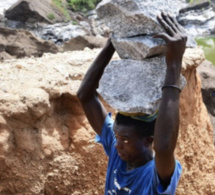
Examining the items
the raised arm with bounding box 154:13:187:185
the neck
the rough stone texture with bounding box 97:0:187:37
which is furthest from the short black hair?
the rough stone texture with bounding box 97:0:187:37

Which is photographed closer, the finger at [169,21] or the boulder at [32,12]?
the finger at [169,21]

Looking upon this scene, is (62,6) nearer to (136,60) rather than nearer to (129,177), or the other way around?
(136,60)

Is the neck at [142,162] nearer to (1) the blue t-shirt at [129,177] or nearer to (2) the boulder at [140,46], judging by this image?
(1) the blue t-shirt at [129,177]

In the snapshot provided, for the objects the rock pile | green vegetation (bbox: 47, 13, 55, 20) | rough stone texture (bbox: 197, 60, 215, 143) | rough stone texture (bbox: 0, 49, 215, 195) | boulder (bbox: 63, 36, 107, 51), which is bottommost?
green vegetation (bbox: 47, 13, 55, 20)

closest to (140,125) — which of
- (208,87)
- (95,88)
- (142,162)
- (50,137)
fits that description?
(142,162)

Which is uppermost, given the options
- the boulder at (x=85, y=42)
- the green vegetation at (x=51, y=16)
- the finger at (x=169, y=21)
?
the finger at (x=169, y=21)

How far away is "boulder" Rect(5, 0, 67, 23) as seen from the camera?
45.0ft

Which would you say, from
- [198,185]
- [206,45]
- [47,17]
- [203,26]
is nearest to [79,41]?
[198,185]

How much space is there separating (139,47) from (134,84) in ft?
0.59

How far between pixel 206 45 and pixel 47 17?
5.68m

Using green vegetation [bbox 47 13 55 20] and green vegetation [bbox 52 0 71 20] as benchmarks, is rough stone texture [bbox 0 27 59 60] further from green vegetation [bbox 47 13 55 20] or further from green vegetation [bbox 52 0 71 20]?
green vegetation [bbox 52 0 71 20]

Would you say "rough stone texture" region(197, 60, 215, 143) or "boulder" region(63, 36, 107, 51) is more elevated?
"boulder" region(63, 36, 107, 51)

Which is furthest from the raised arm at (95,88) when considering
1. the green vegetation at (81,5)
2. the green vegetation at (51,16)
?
the green vegetation at (81,5)

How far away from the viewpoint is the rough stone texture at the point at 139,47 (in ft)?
6.46
